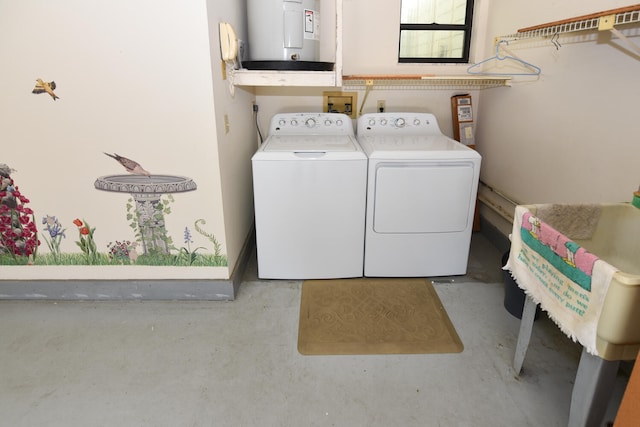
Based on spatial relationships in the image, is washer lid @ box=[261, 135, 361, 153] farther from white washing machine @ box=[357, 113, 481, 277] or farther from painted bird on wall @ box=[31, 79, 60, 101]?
painted bird on wall @ box=[31, 79, 60, 101]

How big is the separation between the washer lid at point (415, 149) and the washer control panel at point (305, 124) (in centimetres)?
30

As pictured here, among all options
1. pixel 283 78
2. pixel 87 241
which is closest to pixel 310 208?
pixel 283 78

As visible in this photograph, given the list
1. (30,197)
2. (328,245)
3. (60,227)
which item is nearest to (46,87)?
(30,197)

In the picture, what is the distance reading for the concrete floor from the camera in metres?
1.51

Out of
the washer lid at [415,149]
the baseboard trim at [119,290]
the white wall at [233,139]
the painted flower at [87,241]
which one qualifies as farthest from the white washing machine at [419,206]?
the painted flower at [87,241]

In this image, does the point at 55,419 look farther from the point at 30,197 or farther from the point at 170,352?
the point at 30,197

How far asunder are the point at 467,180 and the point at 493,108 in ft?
3.04

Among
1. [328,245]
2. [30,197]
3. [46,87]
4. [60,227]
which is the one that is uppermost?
[46,87]

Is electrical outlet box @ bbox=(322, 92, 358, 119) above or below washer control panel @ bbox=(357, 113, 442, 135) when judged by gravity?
above

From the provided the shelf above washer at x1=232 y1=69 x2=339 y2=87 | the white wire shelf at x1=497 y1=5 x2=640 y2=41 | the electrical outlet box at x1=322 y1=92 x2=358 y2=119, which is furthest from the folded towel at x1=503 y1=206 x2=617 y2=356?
the electrical outlet box at x1=322 y1=92 x2=358 y2=119

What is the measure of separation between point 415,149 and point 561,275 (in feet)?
4.08

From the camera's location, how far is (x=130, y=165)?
204 centimetres

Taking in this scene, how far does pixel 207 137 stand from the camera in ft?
6.56

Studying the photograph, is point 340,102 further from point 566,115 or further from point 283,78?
point 566,115
